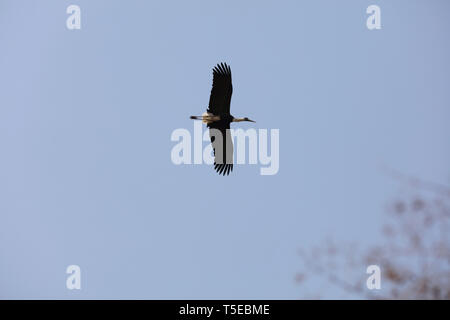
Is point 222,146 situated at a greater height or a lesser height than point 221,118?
lesser

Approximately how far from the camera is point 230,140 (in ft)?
50.6

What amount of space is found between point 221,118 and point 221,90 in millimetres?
573

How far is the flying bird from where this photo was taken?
48.7 ft

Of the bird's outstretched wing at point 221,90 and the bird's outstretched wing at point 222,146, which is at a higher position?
the bird's outstretched wing at point 221,90

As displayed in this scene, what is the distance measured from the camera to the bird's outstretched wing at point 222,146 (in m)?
15.3

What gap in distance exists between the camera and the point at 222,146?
15.4m

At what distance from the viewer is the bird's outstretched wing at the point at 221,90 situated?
48.6 feet

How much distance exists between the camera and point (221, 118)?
15125mm

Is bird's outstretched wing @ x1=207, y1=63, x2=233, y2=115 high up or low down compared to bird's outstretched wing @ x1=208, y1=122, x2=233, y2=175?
up

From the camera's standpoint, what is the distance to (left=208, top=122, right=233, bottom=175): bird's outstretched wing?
15305mm

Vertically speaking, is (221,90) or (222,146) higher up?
(221,90)

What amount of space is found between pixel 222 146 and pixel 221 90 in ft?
3.92

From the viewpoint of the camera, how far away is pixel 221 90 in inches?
586
